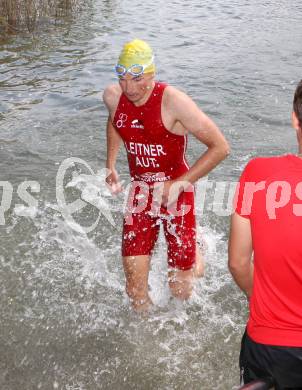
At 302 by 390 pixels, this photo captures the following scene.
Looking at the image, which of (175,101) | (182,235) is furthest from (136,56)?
(182,235)

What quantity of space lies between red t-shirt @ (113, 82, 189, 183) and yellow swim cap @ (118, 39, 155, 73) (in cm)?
22

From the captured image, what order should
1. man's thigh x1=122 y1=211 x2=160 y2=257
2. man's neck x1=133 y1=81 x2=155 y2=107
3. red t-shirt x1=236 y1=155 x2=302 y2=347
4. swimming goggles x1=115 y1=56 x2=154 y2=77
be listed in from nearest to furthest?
red t-shirt x1=236 y1=155 x2=302 y2=347, swimming goggles x1=115 y1=56 x2=154 y2=77, man's neck x1=133 y1=81 x2=155 y2=107, man's thigh x1=122 y1=211 x2=160 y2=257

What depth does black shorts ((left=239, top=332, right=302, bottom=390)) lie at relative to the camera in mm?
2375

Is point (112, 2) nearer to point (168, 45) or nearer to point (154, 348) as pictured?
point (168, 45)

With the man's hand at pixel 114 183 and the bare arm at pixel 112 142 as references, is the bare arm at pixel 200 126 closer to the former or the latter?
the bare arm at pixel 112 142

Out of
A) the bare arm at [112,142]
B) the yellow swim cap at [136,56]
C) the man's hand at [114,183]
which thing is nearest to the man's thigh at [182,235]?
the man's hand at [114,183]

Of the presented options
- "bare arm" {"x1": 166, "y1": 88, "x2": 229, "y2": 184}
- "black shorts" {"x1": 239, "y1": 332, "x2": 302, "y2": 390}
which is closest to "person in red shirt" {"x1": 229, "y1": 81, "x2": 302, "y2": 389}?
"black shorts" {"x1": 239, "y1": 332, "x2": 302, "y2": 390}

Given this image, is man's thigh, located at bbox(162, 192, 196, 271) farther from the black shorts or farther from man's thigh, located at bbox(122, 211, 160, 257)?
the black shorts

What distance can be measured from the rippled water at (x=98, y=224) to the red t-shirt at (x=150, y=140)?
60.4 inches

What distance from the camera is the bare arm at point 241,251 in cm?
240

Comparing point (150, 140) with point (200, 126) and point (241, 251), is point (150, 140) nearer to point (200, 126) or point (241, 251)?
point (200, 126)

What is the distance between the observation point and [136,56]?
13.7 ft

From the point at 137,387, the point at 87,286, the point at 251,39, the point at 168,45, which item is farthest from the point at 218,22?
the point at 137,387

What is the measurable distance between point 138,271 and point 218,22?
617 inches
